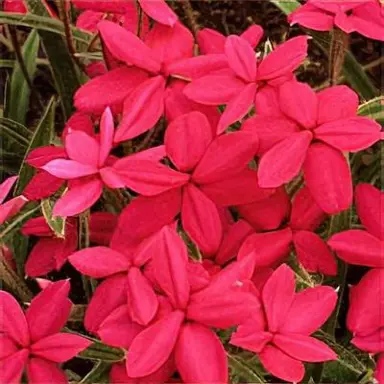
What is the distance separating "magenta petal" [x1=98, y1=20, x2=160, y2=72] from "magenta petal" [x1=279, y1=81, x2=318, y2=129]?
11 centimetres

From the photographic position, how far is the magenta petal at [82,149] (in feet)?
2.17

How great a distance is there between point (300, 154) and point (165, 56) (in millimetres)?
161

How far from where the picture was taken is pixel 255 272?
0.68m

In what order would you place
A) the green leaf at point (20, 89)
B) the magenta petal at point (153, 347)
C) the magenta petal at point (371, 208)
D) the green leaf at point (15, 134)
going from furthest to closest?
the green leaf at point (20, 89) → the green leaf at point (15, 134) → the magenta petal at point (371, 208) → the magenta petal at point (153, 347)

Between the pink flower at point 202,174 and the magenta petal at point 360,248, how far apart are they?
0.06 metres

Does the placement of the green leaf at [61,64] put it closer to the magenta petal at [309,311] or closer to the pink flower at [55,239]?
the pink flower at [55,239]

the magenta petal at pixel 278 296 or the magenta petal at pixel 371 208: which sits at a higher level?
the magenta petal at pixel 371 208

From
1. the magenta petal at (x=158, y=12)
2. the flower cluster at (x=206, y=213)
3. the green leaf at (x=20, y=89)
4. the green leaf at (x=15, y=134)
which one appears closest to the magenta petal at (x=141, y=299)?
the flower cluster at (x=206, y=213)

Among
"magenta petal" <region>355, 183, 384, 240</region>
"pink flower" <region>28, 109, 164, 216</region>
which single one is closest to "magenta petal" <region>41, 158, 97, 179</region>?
"pink flower" <region>28, 109, 164, 216</region>

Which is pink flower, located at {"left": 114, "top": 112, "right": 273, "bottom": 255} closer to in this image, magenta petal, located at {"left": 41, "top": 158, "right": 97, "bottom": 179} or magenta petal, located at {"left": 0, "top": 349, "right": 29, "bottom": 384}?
magenta petal, located at {"left": 41, "top": 158, "right": 97, "bottom": 179}

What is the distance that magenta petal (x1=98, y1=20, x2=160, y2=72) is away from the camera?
0.71 metres

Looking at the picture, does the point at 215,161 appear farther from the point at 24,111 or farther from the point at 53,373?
the point at 24,111

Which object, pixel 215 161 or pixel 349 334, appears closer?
pixel 215 161

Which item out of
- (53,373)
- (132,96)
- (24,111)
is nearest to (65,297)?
(53,373)
